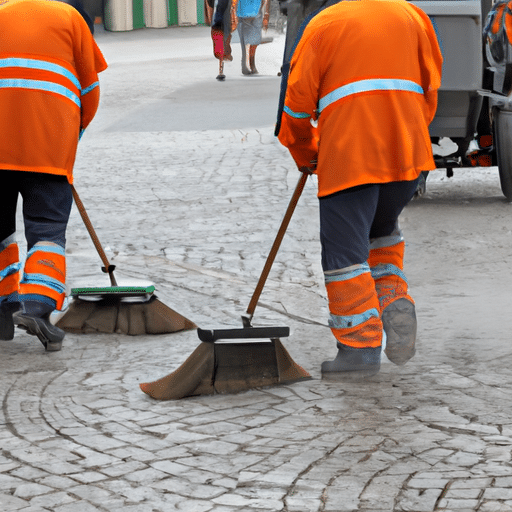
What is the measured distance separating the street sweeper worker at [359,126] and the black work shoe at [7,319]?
1659 mm

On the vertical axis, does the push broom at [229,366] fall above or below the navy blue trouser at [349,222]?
below

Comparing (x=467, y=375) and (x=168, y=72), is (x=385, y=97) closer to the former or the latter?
(x=467, y=375)

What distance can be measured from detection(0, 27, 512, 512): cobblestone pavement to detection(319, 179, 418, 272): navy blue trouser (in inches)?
20.9

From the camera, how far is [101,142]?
466 inches

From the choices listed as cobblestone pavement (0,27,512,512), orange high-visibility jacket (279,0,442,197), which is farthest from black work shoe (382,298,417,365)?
orange high-visibility jacket (279,0,442,197)

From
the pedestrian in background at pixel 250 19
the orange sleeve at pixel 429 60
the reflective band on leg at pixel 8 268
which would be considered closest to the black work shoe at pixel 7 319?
the reflective band on leg at pixel 8 268

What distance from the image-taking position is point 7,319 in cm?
542

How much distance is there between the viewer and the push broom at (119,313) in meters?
5.45

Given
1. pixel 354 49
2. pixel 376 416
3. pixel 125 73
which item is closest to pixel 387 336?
pixel 376 416

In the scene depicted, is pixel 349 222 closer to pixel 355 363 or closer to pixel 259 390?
pixel 355 363

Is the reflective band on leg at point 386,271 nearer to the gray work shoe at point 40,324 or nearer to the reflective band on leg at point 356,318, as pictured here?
the reflective band on leg at point 356,318

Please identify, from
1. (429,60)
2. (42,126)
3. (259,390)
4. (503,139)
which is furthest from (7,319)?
(503,139)

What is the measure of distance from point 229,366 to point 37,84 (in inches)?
64.0

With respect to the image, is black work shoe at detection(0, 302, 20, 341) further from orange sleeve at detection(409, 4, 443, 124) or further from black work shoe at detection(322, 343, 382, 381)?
orange sleeve at detection(409, 4, 443, 124)
